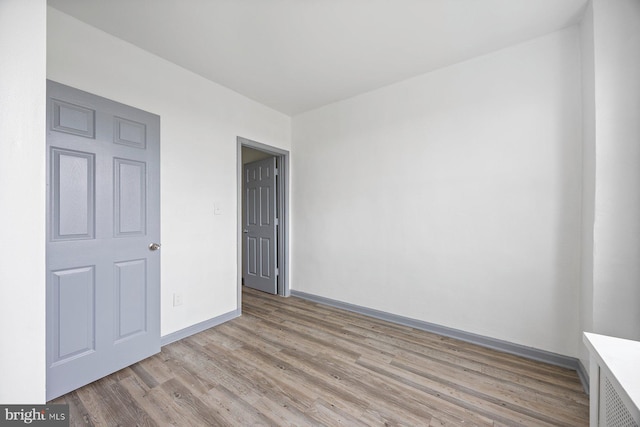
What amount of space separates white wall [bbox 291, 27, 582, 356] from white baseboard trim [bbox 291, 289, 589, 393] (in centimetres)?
6

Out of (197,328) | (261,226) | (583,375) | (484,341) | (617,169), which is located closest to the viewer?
(617,169)

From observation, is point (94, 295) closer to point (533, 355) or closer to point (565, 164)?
point (533, 355)

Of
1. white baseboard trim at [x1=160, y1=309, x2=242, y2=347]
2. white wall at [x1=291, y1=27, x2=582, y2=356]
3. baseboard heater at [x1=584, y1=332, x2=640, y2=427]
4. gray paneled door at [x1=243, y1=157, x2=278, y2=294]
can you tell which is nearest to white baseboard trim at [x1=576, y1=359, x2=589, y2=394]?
white wall at [x1=291, y1=27, x2=582, y2=356]

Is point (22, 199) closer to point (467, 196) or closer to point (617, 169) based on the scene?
point (467, 196)

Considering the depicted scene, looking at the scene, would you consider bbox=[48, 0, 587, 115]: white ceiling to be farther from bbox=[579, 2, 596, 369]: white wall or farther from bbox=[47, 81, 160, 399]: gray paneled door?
bbox=[47, 81, 160, 399]: gray paneled door

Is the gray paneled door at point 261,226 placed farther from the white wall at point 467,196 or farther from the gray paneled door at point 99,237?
the gray paneled door at point 99,237

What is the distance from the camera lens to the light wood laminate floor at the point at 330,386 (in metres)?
1.47

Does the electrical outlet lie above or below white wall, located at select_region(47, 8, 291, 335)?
below

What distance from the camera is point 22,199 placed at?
802mm

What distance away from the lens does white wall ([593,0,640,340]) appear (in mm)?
1492

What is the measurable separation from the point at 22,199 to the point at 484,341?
3.02 m

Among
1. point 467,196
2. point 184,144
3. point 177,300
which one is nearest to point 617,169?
point 467,196

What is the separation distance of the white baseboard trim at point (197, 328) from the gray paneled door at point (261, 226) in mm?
904

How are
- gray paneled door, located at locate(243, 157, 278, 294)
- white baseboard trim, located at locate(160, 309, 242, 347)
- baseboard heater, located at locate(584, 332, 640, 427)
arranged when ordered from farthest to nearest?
gray paneled door, located at locate(243, 157, 278, 294), white baseboard trim, located at locate(160, 309, 242, 347), baseboard heater, located at locate(584, 332, 640, 427)
